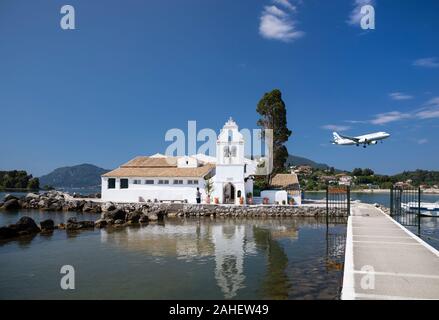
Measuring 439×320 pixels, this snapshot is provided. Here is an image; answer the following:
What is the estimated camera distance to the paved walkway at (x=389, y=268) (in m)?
8.19

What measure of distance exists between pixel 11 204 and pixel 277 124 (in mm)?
37706

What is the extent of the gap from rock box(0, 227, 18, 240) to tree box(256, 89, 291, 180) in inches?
1246

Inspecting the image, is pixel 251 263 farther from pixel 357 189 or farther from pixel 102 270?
pixel 357 189

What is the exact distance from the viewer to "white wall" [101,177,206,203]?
41969 millimetres

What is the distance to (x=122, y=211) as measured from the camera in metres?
33.8

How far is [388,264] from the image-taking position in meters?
10.8

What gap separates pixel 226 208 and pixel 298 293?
26258mm

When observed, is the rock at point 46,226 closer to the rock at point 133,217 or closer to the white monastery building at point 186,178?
the rock at point 133,217

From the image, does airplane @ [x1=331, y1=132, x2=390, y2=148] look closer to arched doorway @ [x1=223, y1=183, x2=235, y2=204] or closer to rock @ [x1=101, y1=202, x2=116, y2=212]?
arched doorway @ [x1=223, y1=183, x2=235, y2=204]

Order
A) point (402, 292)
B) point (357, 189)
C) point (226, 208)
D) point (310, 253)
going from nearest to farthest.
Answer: point (402, 292) < point (310, 253) < point (226, 208) < point (357, 189)

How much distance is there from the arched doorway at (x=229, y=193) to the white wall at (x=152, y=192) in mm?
2573

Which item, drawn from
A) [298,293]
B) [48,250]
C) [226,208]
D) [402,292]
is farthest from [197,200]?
[402,292]

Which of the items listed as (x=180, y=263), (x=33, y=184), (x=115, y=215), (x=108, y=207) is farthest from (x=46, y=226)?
(x=33, y=184)

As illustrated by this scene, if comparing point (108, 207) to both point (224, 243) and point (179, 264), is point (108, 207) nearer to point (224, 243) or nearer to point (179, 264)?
point (224, 243)
